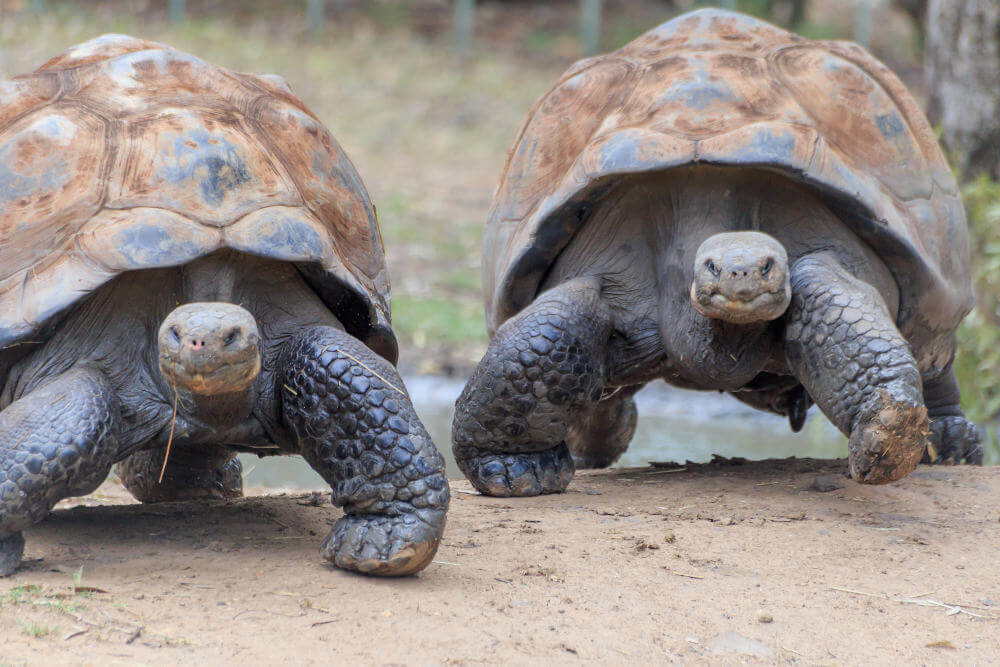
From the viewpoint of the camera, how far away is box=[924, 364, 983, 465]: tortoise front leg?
5000 mm

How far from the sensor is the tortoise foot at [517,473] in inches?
160

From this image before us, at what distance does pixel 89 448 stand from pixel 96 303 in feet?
1.65

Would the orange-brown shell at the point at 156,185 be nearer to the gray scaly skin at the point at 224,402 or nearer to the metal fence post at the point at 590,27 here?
the gray scaly skin at the point at 224,402

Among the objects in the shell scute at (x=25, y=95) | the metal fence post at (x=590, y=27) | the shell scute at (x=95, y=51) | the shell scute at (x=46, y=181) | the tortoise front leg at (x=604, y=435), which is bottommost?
the tortoise front leg at (x=604, y=435)

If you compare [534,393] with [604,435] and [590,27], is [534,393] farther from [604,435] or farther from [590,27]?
[590,27]

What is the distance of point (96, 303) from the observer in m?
3.14

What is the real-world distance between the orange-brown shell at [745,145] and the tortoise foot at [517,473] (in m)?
0.68

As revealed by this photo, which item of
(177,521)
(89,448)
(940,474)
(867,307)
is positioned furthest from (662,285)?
(89,448)

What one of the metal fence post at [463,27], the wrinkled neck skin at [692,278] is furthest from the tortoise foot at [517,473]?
the metal fence post at [463,27]

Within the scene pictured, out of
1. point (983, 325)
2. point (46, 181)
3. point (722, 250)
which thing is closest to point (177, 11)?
point (983, 325)

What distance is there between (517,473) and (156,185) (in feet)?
5.23

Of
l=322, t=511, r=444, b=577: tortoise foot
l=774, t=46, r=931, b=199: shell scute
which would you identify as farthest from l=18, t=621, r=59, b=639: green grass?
l=774, t=46, r=931, b=199: shell scute

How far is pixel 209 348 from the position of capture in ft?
8.69

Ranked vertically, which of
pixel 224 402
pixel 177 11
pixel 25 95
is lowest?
pixel 224 402
